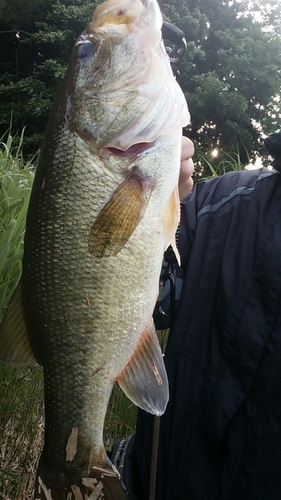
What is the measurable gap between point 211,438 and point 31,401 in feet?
3.91

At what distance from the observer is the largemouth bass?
113 centimetres

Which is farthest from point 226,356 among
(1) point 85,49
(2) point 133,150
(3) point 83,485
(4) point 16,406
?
(4) point 16,406

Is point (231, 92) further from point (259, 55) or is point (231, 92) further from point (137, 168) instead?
point (137, 168)

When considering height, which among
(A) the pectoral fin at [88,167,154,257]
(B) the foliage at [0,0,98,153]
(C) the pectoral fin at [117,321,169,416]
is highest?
(B) the foliage at [0,0,98,153]

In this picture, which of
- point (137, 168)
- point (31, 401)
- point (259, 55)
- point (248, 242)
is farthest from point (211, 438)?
point (259, 55)

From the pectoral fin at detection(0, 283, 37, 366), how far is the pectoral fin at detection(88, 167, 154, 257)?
0.94 ft

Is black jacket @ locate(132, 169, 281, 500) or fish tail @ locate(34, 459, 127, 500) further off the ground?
black jacket @ locate(132, 169, 281, 500)

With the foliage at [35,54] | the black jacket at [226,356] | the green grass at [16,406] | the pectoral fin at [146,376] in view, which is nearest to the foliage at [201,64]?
the foliage at [35,54]

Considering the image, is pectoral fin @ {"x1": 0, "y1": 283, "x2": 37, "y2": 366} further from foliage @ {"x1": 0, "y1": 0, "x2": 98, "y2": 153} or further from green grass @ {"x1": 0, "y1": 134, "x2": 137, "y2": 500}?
foliage @ {"x1": 0, "y1": 0, "x2": 98, "y2": 153}

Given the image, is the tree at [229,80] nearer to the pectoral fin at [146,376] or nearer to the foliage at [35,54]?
the foliage at [35,54]

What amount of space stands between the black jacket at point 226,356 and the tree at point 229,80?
51.8 ft

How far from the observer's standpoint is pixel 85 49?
1.25 meters

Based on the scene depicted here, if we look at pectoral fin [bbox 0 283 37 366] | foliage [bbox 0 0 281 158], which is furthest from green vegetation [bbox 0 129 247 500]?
foliage [bbox 0 0 281 158]

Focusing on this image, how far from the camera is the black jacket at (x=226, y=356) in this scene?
4.33 ft
